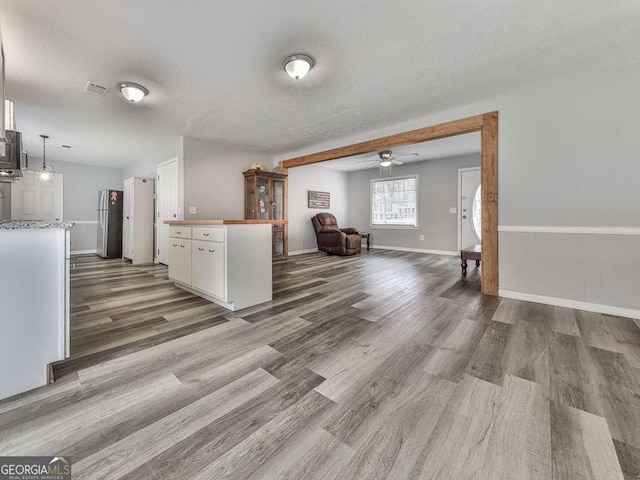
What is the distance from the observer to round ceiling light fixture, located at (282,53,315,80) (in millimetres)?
2225

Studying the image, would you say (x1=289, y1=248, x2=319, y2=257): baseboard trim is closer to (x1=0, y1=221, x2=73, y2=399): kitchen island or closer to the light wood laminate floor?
the light wood laminate floor

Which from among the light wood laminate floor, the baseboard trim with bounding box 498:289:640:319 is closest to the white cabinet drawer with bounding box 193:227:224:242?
the light wood laminate floor

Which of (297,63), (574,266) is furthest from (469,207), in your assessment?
(297,63)

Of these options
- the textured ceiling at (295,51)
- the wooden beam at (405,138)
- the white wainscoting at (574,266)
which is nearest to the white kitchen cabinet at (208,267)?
the textured ceiling at (295,51)

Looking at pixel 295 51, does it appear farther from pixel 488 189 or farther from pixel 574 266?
pixel 574 266

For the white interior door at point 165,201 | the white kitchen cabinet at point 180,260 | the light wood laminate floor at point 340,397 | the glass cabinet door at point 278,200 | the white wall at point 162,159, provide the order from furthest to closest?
1. the glass cabinet door at point 278,200
2. the white interior door at point 165,201
3. the white wall at point 162,159
4. the white kitchen cabinet at point 180,260
5. the light wood laminate floor at point 340,397

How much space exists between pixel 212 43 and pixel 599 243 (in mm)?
3924

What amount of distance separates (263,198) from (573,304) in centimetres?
489

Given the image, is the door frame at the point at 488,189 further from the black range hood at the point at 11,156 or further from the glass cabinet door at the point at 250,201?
the black range hood at the point at 11,156

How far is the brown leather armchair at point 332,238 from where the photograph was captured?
611cm

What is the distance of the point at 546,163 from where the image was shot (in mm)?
2766

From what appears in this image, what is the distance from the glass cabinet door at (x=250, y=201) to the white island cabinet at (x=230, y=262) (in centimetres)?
215

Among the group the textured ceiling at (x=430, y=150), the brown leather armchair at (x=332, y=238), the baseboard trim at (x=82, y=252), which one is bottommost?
the baseboard trim at (x=82, y=252)

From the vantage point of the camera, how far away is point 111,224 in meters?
5.89
